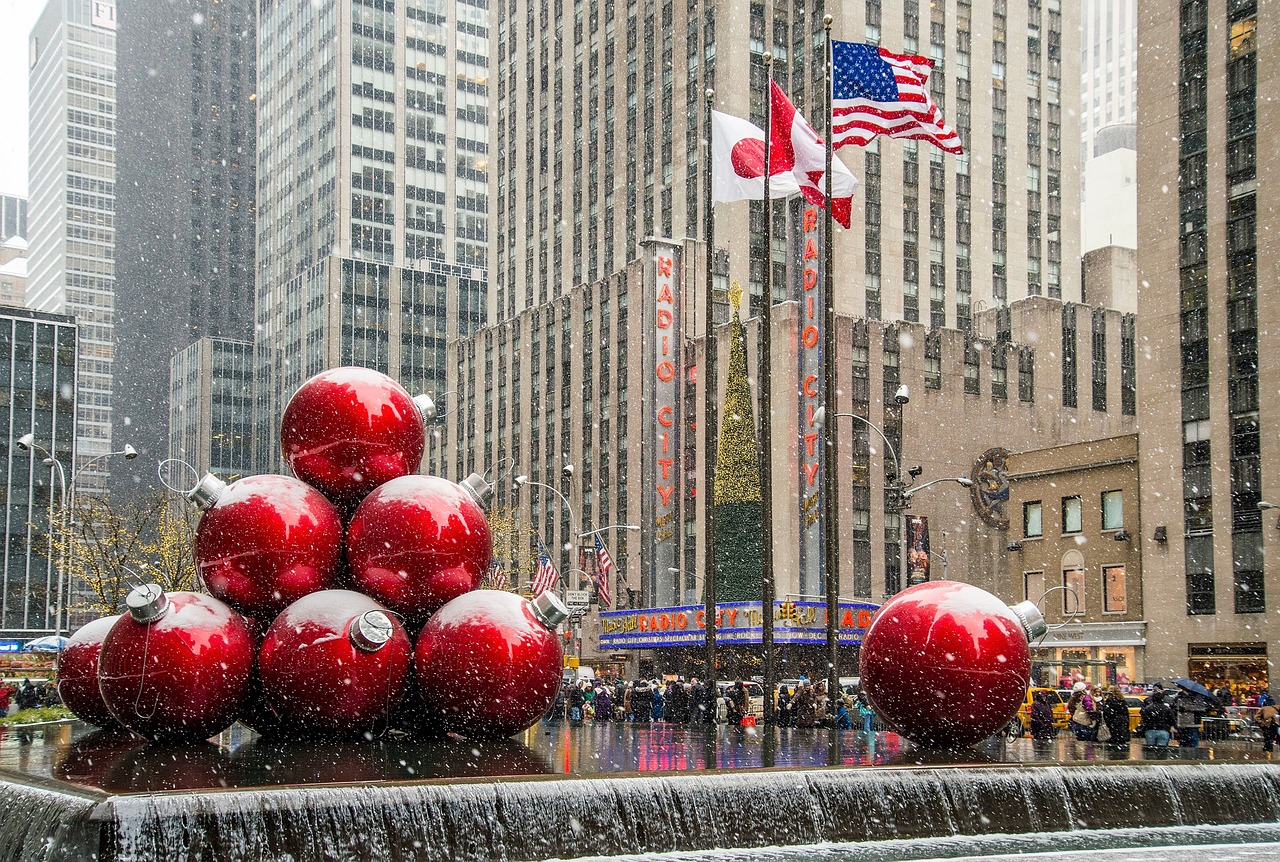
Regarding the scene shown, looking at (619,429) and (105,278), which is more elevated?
(105,278)

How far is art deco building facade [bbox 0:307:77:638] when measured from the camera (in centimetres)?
10194

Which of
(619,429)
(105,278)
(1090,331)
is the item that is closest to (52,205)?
(105,278)

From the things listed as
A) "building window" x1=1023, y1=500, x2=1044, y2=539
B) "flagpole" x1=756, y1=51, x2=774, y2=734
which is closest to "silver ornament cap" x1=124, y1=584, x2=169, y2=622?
"flagpole" x1=756, y1=51, x2=774, y2=734

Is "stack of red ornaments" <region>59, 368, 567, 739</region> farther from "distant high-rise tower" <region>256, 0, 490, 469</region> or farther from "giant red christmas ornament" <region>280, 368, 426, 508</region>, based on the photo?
"distant high-rise tower" <region>256, 0, 490, 469</region>

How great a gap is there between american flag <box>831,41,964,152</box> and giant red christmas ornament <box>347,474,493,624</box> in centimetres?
1302

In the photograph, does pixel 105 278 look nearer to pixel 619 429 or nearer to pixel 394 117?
pixel 394 117

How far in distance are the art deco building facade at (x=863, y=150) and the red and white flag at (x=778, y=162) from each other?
5207 cm

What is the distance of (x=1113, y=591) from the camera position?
6059cm

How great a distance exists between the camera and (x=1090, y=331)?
83875 millimetres

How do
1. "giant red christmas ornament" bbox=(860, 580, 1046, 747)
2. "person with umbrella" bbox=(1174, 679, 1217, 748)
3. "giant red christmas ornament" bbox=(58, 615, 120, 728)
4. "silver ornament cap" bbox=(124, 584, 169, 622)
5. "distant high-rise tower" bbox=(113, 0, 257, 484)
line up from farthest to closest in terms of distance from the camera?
"distant high-rise tower" bbox=(113, 0, 257, 484) → "person with umbrella" bbox=(1174, 679, 1217, 748) → "giant red christmas ornament" bbox=(58, 615, 120, 728) → "giant red christmas ornament" bbox=(860, 580, 1046, 747) → "silver ornament cap" bbox=(124, 584, 169, 622)

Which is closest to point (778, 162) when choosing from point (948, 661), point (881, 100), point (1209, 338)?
point (881, 100)

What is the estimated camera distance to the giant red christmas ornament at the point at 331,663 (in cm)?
1385

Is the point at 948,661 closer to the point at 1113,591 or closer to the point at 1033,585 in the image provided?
the point at 1113,591

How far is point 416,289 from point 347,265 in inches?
273
